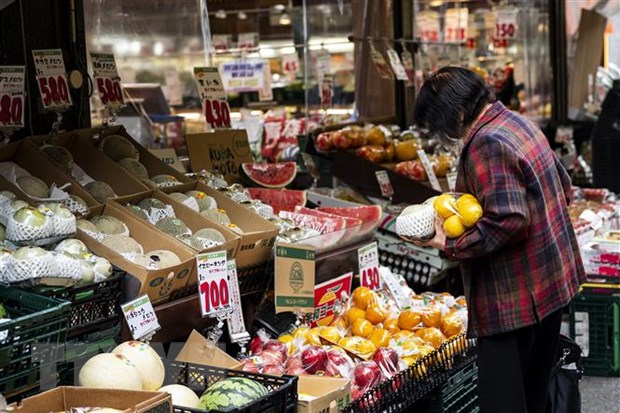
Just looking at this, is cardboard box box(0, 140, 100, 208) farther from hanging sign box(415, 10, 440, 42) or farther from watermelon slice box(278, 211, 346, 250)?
hanging sign box(415, 10, 440, 42)

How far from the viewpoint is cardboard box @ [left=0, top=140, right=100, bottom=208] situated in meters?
4.16

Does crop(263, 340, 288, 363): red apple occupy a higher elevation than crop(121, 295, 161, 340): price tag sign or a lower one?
lower

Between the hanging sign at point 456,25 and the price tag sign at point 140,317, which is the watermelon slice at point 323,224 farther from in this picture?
the hanging sign at point 456,25

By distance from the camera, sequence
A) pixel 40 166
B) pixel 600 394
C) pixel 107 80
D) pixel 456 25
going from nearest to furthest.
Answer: pixel 40 166 → pixel 107 80 → pixel 600 394 → pixel 456 25

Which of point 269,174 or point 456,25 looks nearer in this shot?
point 269,174

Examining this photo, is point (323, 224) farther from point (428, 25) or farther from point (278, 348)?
point (428, 25)

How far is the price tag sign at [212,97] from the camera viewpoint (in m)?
5.74

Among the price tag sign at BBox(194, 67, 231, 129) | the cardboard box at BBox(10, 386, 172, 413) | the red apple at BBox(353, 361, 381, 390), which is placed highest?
the price tag sign at BBox(194, 67, 231, 129)

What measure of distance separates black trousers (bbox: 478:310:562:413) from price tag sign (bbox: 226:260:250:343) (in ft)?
3.37

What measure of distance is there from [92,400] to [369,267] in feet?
7.46

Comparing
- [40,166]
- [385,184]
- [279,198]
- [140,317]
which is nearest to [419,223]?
[140,317]

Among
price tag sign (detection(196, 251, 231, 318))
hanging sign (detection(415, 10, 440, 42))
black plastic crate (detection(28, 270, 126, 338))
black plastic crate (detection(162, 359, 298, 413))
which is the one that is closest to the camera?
black plastic crate (detection(162, 359, 298, 413))

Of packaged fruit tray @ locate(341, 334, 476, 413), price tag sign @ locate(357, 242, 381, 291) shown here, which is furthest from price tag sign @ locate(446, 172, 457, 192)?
packaged fruit tray @ locate(341, 334, 476, 413)

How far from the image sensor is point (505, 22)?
1230 cm
